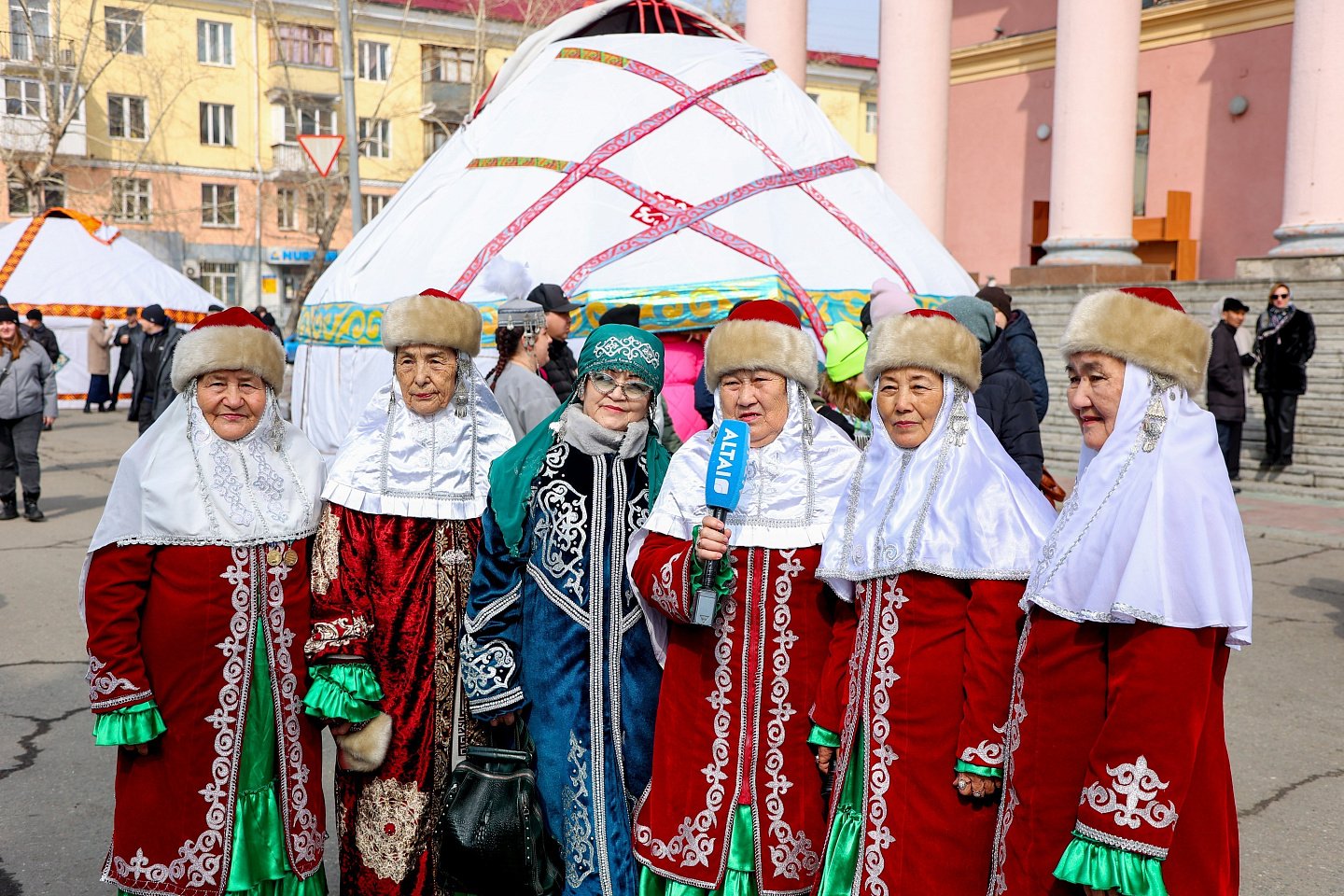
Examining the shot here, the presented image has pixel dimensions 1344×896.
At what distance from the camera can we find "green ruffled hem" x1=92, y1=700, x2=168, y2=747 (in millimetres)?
2914

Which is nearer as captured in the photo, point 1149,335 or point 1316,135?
point 1149,335

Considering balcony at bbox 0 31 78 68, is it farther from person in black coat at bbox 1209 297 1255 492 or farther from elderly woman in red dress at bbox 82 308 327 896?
elderly woman in red dress at bbox 82 308 327 896

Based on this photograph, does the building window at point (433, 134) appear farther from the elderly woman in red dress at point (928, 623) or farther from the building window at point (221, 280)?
the elderly woman in red dress at point (928, 623)

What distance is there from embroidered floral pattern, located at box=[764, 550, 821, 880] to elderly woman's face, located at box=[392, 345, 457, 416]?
1112 millimetres

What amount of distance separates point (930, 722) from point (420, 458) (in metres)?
1.47

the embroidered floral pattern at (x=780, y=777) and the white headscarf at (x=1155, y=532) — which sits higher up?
the white headscarf at (x=1155, y=532)

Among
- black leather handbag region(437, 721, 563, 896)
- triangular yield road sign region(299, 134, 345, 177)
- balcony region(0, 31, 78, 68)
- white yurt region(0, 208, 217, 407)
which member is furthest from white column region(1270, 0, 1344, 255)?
balcony region(0, 31, 78, 68)

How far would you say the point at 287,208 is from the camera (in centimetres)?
3897

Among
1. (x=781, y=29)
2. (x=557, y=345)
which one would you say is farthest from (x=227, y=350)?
(x=781, y=29)

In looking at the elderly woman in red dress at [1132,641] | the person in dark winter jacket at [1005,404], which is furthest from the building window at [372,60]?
the elderly woman in red dress at [1132,641]

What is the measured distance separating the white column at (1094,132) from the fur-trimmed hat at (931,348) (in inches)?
485

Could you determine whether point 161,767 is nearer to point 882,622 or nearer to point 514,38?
point 882,622

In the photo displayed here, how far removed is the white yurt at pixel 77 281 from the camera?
22.5 m

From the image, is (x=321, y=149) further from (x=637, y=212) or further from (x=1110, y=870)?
(x=1110, y=870)
